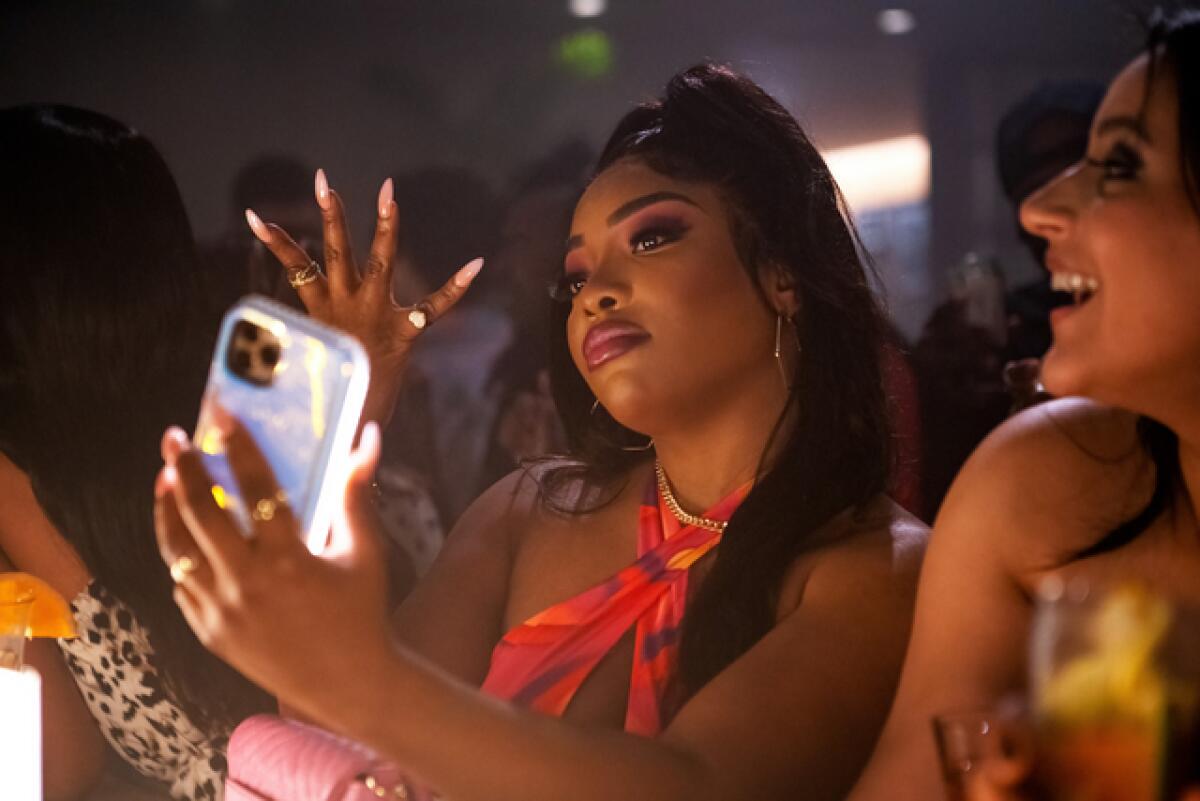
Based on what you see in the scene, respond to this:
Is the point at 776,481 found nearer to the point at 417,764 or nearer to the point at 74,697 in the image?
the point at 417,764

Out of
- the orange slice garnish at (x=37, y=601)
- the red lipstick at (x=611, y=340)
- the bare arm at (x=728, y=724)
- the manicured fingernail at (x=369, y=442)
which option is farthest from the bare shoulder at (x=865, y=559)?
the orange slice garnish at (x=37, y=601)

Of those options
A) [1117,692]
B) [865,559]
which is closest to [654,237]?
[865,559]

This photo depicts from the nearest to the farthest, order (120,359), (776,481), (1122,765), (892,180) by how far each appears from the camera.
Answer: (1122,765), (776,481), (120,359), (892,180)

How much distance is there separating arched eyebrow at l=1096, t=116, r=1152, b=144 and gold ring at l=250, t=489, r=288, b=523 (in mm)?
625

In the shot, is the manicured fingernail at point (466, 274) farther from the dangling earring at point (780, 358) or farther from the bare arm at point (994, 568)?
the bare arm at point (994, 568)

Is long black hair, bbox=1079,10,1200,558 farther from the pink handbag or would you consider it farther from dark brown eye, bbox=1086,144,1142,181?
the pink handbag

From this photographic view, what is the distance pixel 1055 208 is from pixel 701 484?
0.48 meters

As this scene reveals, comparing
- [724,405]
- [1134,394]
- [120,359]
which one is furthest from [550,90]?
[1134,394]

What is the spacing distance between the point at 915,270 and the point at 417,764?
3.72ft

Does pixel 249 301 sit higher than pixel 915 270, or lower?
higher

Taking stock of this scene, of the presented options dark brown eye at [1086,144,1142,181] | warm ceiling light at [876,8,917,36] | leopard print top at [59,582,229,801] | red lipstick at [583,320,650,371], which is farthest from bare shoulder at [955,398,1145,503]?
leopard print top at [59,582,229,801]

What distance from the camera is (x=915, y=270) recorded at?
5.94 ft

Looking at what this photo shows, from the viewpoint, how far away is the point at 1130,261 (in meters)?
0.94

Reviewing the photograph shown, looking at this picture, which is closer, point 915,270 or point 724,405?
point 724,405
